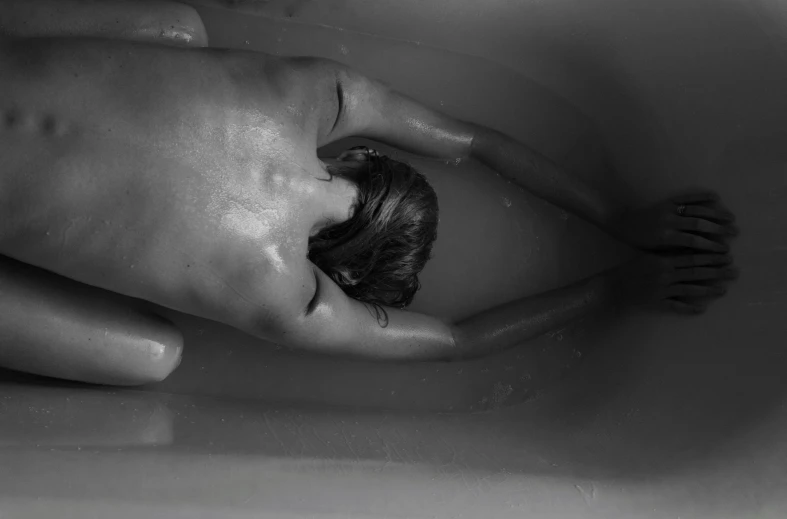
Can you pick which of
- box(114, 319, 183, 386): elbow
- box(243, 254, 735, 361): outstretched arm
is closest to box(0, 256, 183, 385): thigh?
box(114, 319, 183, 386): elbow

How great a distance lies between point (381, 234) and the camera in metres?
0.98

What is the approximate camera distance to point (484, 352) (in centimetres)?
117

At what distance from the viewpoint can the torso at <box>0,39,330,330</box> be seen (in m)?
0.80

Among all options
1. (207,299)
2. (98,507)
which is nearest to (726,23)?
(207,299)

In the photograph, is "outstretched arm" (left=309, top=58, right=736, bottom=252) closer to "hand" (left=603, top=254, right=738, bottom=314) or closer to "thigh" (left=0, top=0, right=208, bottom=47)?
"hand" (left=603, top=254, right=738, bottom=314)

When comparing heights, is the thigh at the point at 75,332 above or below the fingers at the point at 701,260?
below

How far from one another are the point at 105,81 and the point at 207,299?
0.95ft

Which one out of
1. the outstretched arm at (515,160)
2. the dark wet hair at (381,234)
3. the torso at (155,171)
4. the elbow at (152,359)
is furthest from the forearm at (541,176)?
the elbow at (152,359)

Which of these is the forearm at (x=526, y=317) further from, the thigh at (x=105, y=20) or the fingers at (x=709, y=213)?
the thigh at (x=105, y=20)

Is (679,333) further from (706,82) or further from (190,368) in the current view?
(190,368)

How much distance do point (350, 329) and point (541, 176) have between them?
0.46m

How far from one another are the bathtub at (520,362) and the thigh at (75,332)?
63mm

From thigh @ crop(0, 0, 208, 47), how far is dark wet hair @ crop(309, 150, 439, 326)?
1.00 feet

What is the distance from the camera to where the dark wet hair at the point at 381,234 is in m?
0.97
